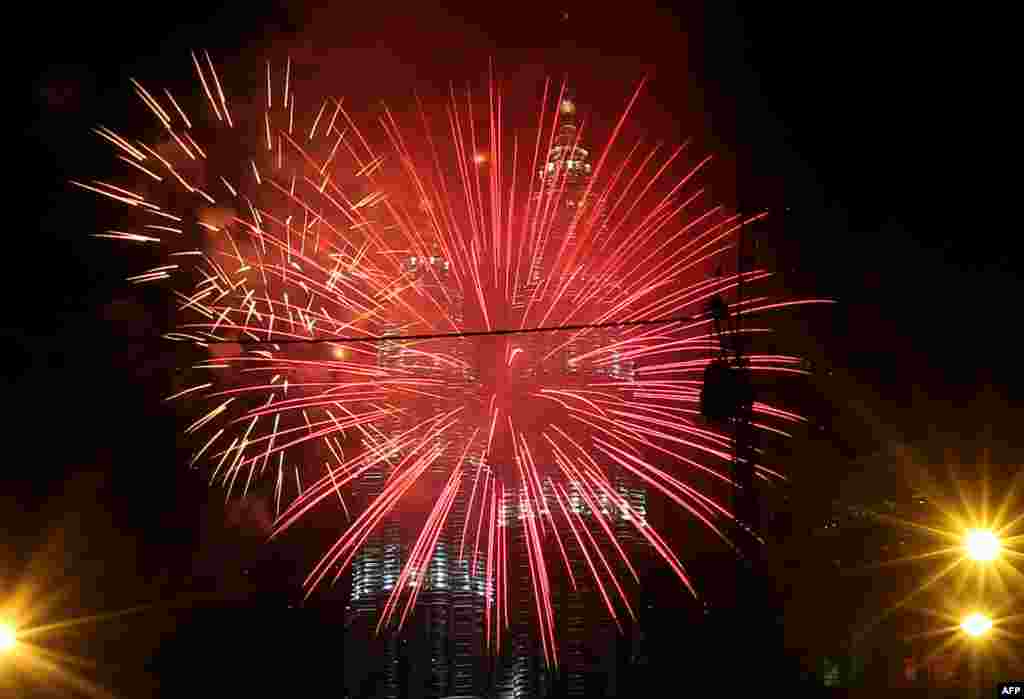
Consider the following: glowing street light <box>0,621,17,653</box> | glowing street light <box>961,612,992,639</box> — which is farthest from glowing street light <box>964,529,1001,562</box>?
glowing street light <box>0,621,17,653</box>

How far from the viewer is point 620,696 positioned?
2625cm

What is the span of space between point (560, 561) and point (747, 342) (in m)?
23.2

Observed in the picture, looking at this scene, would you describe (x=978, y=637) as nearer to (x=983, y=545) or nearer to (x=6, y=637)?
(x=983, y=545)

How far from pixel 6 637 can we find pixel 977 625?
15798 mm


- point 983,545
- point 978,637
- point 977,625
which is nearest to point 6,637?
point 983,545

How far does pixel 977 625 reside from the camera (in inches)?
581

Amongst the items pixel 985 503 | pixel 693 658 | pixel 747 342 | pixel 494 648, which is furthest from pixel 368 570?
pixel 747 342

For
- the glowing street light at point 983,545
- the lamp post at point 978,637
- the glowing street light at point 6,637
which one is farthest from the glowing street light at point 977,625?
the glowing street light at point 6,637

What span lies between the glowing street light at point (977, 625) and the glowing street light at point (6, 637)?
619 inches

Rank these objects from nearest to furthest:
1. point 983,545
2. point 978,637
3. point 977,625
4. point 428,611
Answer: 1. point 983,545
2. point 977,625
3. point 978,637
4. point 428,611

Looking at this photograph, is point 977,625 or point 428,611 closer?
point 977,625

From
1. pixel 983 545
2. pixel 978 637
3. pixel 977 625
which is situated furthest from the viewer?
pixel 978 637

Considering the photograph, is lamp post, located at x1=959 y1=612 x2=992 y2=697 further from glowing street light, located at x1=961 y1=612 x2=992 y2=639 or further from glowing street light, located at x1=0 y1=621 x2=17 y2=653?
glowing street light, located at x1=0 y1=621 x2=17 y2=653

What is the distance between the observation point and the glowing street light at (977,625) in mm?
14698
